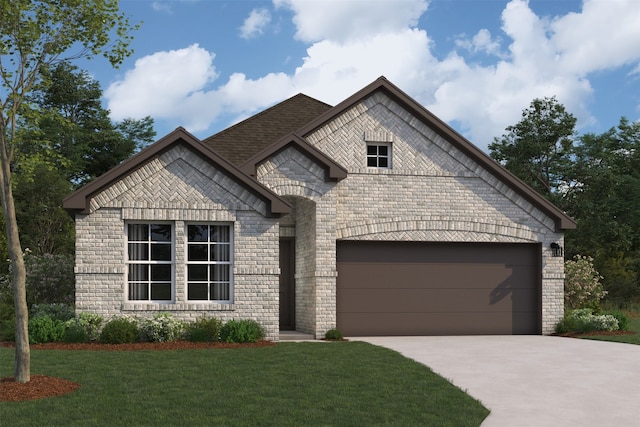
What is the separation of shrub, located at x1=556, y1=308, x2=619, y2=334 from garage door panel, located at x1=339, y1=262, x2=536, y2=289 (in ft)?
4.66

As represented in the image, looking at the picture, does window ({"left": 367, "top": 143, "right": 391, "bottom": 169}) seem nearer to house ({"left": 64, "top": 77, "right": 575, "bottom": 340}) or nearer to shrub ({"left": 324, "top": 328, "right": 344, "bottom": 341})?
house ({"left": 64, "top": 77, "right": 575, "bottom": 340})

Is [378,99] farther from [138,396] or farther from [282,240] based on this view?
[138,396]

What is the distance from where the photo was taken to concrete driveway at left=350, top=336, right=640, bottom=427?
9172 mm

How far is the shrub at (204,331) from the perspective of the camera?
16.3 m

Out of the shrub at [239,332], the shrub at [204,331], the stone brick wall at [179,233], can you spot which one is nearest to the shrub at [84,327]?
the stone brick wall at [179,233]

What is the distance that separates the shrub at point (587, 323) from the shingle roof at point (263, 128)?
9.72m

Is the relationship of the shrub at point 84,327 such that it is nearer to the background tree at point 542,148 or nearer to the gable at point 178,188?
the gable at point 178,188

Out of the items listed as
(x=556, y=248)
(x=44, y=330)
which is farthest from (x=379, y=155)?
(x=44, y=330)

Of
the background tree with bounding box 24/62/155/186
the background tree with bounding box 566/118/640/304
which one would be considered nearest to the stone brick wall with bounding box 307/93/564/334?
the background tree with bounding box 566/118/640/304

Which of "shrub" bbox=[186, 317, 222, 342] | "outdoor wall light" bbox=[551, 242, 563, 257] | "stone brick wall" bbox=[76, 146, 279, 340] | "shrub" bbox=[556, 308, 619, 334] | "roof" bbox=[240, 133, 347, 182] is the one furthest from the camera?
"outdoor wall light" bbox=[551, 242, 563, 257]

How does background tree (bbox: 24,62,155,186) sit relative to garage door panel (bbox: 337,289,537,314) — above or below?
above

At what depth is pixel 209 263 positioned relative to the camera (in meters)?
17.2

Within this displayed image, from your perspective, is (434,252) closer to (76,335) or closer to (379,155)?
(379,155)

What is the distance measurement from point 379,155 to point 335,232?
9.02 feet
